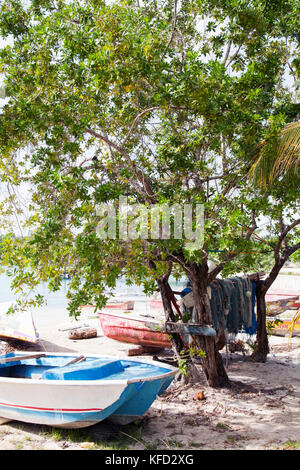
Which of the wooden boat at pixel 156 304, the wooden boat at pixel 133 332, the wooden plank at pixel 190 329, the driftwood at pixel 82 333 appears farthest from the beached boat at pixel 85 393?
the wooden boat at pixel 156 304

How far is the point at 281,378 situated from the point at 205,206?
4.25 m

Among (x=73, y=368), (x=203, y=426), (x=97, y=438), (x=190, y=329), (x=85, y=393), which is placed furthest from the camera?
(x=190, y=329)

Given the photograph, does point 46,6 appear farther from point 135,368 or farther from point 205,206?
point 135,368

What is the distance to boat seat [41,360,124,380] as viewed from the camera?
209 inches

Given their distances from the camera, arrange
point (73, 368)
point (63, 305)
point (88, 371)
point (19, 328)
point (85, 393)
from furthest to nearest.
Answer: point (63, 305) < point (19, 328) < point (73, 368) < point (88, 371) < point (85, 393)

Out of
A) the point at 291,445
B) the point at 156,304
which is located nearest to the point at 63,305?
the point at 156,304

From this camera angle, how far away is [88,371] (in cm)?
533

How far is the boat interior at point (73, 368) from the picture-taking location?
5344 mm

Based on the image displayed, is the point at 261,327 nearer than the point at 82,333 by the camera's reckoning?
Yes

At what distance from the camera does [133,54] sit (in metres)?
5.48

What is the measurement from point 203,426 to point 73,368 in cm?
192

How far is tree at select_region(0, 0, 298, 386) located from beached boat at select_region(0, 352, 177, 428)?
97 centimetres

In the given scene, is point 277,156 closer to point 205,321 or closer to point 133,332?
point 205,321

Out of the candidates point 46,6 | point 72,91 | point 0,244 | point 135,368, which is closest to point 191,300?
point 135,368
